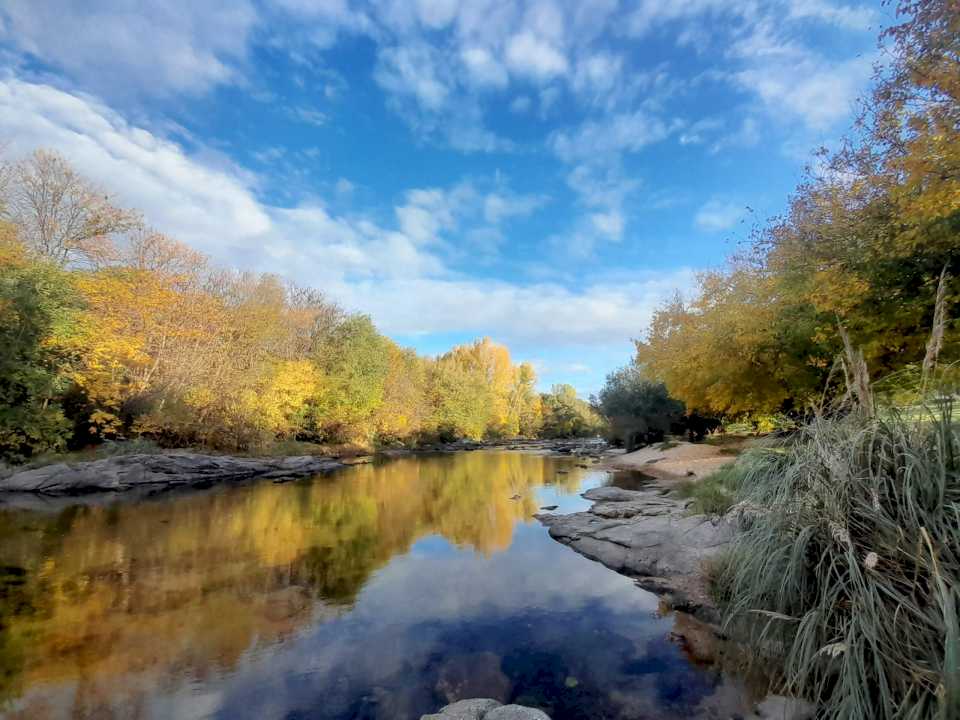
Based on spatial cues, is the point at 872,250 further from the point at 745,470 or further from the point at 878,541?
the point at 878,541

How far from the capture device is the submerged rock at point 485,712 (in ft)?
11.6

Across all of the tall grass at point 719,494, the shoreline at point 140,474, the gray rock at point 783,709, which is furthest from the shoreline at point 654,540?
the shoreline at point 140,474

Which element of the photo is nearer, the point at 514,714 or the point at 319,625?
the point at 514,714

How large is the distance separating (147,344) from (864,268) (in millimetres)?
26818

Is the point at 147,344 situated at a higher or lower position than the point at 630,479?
higher

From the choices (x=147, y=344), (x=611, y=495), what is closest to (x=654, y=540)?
(x=611, y=495)

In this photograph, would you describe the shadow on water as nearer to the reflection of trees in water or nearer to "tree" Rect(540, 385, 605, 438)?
the reflection of trees in water

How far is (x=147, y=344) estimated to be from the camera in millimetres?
22469

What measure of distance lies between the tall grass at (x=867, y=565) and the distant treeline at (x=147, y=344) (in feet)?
71.2

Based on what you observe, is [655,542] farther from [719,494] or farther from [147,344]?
[147,344]

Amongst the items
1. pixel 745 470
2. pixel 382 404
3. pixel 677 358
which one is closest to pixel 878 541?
pixel 745 470

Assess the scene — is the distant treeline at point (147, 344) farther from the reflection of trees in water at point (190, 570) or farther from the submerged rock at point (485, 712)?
the submerged rock at point (485, 712)

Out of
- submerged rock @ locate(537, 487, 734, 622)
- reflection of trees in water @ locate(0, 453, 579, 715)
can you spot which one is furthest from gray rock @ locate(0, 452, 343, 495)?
submerged rock @ locate(537, 487, 734, 622)

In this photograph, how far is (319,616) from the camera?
21.3ft
